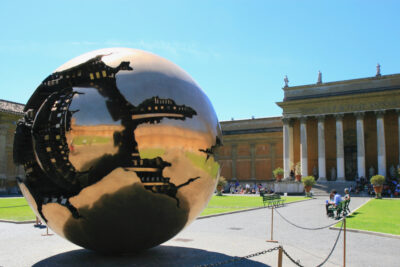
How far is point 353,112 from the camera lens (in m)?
48.9

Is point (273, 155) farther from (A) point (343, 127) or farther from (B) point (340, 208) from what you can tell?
(B) point (340, 208)

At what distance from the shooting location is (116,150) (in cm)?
528

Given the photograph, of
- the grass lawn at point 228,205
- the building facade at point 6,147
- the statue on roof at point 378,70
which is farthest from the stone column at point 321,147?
the building facade at point 6,147

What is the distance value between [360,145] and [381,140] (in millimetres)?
2542

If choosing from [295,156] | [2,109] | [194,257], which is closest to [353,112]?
[295,156]

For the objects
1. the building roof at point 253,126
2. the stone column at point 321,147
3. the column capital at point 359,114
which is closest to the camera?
the column capital at point 359,114

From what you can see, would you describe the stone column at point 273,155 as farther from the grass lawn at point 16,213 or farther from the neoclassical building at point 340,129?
the grass lawn at point 16,213

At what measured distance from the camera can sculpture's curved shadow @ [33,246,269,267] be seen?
20.6ft

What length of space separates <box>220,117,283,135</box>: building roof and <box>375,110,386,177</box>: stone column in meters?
15.4

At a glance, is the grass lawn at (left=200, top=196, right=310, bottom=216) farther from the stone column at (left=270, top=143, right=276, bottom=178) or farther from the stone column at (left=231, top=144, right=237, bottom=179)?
the stone column at (left=231, top=144, right=237, bottom=179)

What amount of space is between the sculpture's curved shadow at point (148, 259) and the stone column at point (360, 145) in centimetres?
4494

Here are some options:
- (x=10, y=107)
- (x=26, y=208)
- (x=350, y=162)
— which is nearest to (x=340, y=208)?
(x=26, y=208)

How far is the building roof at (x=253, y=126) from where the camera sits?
60.2 metres

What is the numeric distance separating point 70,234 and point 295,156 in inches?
2062
